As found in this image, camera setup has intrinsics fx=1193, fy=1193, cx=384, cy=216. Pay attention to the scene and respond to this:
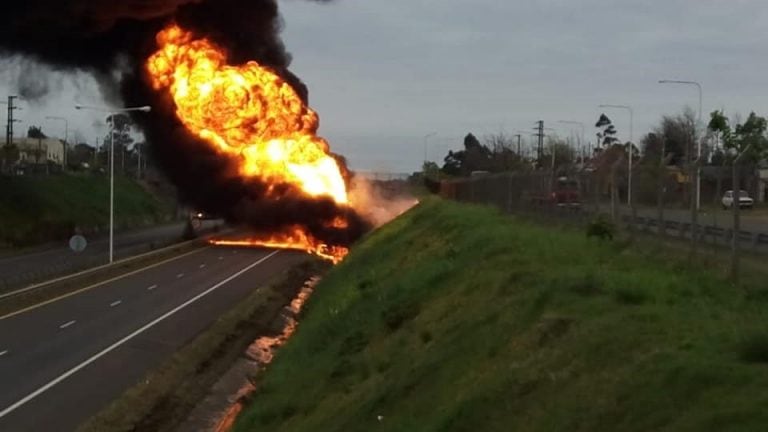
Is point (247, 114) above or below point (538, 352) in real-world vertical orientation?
above

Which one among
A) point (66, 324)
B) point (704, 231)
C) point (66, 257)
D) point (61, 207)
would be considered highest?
point (704, 231)

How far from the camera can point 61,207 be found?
10531 centimetres

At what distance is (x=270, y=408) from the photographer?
23.7 m

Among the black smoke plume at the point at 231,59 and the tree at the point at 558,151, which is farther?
the tree at the point at 558,151

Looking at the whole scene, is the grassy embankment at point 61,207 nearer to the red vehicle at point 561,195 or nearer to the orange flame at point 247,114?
the orange flame at point 247,114

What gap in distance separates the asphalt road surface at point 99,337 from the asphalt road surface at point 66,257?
15.4 ft

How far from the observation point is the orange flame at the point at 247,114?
6612 cm

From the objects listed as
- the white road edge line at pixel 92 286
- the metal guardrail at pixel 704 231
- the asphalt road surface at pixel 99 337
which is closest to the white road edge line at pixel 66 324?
the asphalt road surface at pixel 99 337

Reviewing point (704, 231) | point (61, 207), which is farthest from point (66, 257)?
point (704, 231)

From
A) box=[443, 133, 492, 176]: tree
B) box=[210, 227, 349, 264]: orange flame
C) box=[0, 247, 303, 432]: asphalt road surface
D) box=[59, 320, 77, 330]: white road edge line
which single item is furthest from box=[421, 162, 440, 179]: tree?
box=[59, 320, 77, 330]: white road edge line

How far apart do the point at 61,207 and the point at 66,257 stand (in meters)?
26.4

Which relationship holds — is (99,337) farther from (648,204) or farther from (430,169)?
(430,169)

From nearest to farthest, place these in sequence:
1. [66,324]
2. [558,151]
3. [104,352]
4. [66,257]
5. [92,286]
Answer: [104,352]
[66,324]
[92,286]
[66,257]
[558,151]

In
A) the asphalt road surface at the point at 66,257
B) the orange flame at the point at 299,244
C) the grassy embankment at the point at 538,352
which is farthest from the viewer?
the orange flame at the point at 299,244
